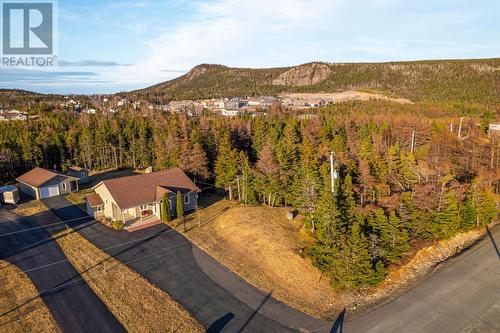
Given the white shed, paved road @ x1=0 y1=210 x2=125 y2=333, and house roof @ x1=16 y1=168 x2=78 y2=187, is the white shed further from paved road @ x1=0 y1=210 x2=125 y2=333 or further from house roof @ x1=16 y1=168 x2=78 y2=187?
paved road @ x1=0 y1=210 x2=125 y2=333

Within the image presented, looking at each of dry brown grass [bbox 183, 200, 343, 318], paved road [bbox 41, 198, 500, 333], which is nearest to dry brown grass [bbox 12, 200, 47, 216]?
paved road [bbox 41, 198, 500, 333]

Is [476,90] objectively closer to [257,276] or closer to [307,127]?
[307,127]

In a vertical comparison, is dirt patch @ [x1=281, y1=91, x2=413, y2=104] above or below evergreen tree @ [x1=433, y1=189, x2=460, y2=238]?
above

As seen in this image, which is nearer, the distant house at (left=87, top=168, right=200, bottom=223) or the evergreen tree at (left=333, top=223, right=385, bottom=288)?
the evergreen tree at (left=333, top=223, right=385, bottom=288)

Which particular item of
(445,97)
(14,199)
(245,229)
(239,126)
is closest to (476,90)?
(445,97)

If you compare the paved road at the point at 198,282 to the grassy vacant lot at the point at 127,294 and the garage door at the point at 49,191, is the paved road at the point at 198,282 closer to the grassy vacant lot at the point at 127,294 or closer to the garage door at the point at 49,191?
the grassy vacant lot at the point at 127,294

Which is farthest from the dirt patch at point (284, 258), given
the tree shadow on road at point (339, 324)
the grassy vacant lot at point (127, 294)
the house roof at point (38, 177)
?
the house roof at point (38, 177)
